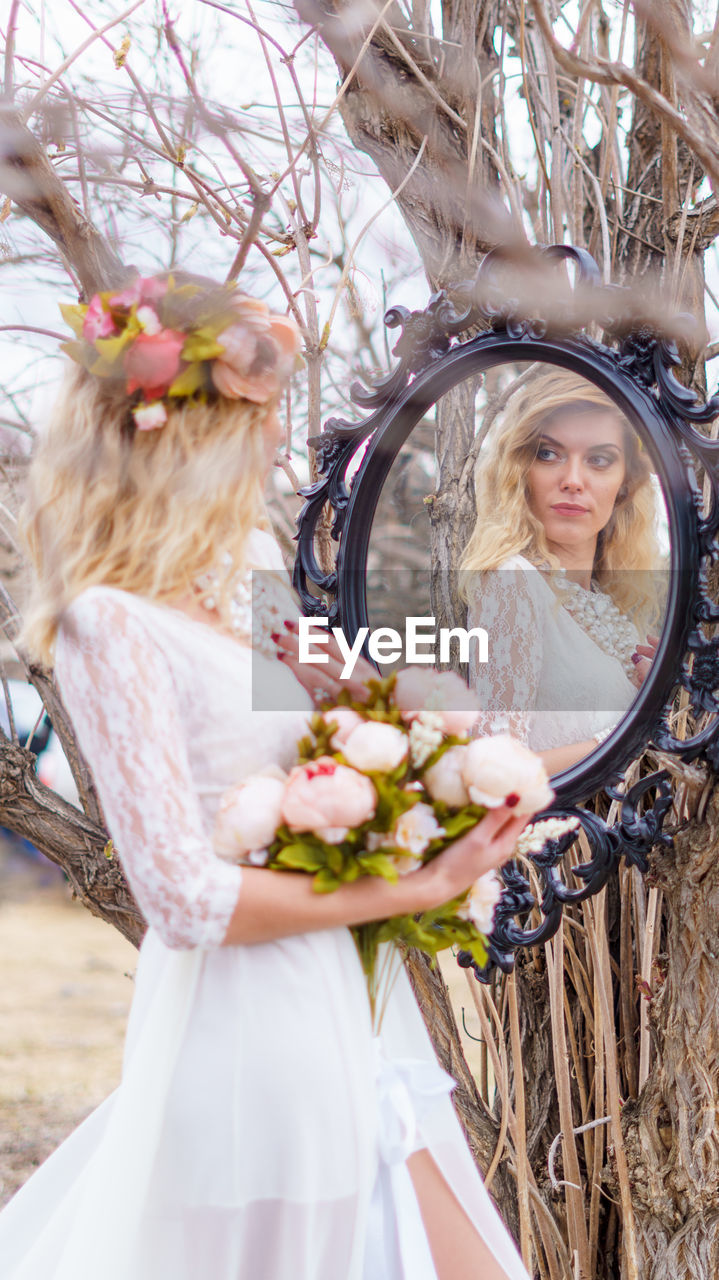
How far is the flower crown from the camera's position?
2.83 feet

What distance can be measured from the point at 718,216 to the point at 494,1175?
4.32 feet

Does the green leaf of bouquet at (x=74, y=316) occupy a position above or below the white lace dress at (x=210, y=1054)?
above

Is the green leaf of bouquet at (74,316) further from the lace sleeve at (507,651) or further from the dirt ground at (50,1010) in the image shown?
the dirt ground at (50,1010)

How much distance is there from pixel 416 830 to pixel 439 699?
0.12 metres

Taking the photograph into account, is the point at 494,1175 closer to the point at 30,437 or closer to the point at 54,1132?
the point at 30,437

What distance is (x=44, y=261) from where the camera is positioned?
1.28m

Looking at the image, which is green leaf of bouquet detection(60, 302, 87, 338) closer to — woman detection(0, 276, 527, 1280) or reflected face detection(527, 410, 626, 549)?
woman detection(0, 276, 527, 1280)

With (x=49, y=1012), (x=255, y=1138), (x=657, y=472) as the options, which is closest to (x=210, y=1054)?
(x=255, y=1138)

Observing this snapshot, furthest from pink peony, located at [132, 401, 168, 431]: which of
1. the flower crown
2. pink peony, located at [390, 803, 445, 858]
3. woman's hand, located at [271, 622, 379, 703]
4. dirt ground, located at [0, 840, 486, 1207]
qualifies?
dirt ground, located at [0, 840, 486, 1207]

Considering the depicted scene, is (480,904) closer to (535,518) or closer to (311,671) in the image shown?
(311,671)

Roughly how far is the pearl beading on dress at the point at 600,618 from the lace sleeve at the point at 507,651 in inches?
1.6

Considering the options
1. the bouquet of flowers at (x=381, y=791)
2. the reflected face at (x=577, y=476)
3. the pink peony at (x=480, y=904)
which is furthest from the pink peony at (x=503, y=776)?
the reflected face at (x=577, y=476)

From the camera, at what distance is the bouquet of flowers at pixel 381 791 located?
80cm

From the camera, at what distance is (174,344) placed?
86 centimetres
